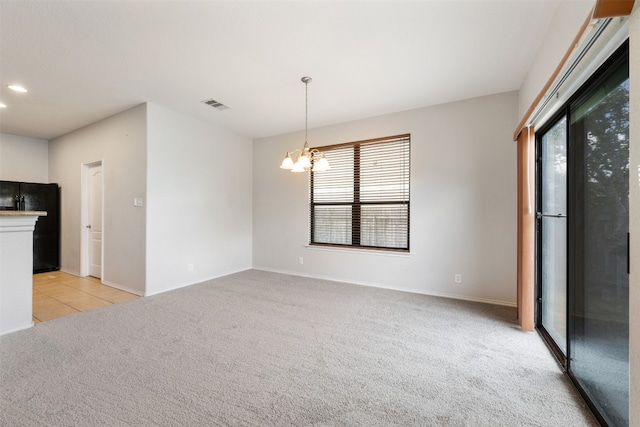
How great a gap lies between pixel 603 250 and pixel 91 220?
6751mm

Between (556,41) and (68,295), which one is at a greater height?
(556,41)

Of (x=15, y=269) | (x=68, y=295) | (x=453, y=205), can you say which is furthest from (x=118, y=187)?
(x=453, y=205)

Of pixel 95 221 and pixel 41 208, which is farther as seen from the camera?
pixel 41 208

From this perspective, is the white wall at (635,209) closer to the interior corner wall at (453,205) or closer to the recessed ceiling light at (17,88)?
the interior corner wall at (453,205)

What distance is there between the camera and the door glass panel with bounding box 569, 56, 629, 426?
1.45m

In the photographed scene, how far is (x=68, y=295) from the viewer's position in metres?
3.86

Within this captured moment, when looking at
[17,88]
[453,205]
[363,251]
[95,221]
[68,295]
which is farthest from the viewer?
[95,221]

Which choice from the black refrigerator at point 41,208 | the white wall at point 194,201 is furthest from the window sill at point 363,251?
the black refrigerator at point 41,208

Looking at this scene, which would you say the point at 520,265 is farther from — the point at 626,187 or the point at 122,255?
the point at 122,255

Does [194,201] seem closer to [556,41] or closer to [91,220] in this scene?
[91,220]

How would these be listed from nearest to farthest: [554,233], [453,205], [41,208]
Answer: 1. [554,233]
2. [453,205]
3. [41,208]

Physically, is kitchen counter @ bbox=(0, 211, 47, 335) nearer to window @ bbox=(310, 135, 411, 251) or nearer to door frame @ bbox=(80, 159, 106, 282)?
door frame @ bbox=(80, 159, 106, 282)

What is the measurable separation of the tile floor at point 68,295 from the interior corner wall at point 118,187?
0.21 meters

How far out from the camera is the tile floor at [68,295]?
3.28 m
